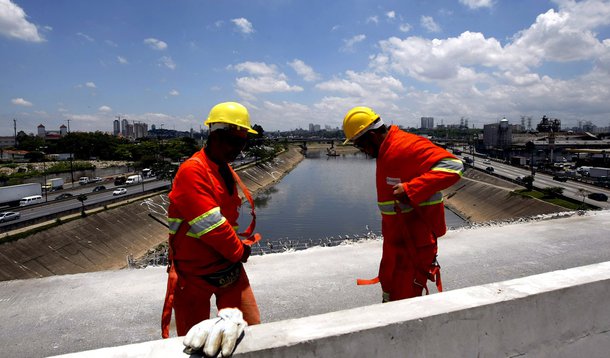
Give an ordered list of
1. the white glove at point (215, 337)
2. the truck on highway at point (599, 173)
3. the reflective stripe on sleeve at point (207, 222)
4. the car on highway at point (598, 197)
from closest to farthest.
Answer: the white glove at point (215, 337) → the reflective stripe on sleeve at point (207, 222) → the car on highway at point (598, 197) → the truck on highway at point (599, 173)

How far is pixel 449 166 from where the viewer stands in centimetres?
274

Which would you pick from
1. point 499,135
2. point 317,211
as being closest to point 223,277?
point 317,211

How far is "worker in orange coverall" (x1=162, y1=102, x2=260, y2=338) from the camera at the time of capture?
2324 mm

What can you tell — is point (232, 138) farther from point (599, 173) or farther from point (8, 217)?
point (599, 173)

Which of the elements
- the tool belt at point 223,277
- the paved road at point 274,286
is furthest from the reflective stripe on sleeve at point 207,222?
the paved road at point 274,286

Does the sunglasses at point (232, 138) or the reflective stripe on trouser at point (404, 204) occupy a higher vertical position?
the sunglasses at point (232, 138)

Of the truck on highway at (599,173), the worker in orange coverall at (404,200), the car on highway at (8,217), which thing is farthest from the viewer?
the truck on highway at (599,173)

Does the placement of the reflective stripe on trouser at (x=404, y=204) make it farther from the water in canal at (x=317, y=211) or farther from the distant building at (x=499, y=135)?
the distant building at (x=499, y=135)

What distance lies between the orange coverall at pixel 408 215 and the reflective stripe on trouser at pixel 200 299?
110 cm

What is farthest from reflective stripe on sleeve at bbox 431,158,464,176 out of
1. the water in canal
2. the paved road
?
the water in canal

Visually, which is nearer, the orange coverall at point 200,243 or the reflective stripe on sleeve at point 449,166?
the orange coverall at point 200,243

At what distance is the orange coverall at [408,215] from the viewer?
280 cm

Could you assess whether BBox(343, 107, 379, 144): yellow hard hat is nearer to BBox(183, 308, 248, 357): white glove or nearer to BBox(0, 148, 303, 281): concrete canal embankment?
BBox(183, 308, 248, 357): white glove

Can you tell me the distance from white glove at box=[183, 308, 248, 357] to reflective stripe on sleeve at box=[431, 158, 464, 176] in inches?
69.6
